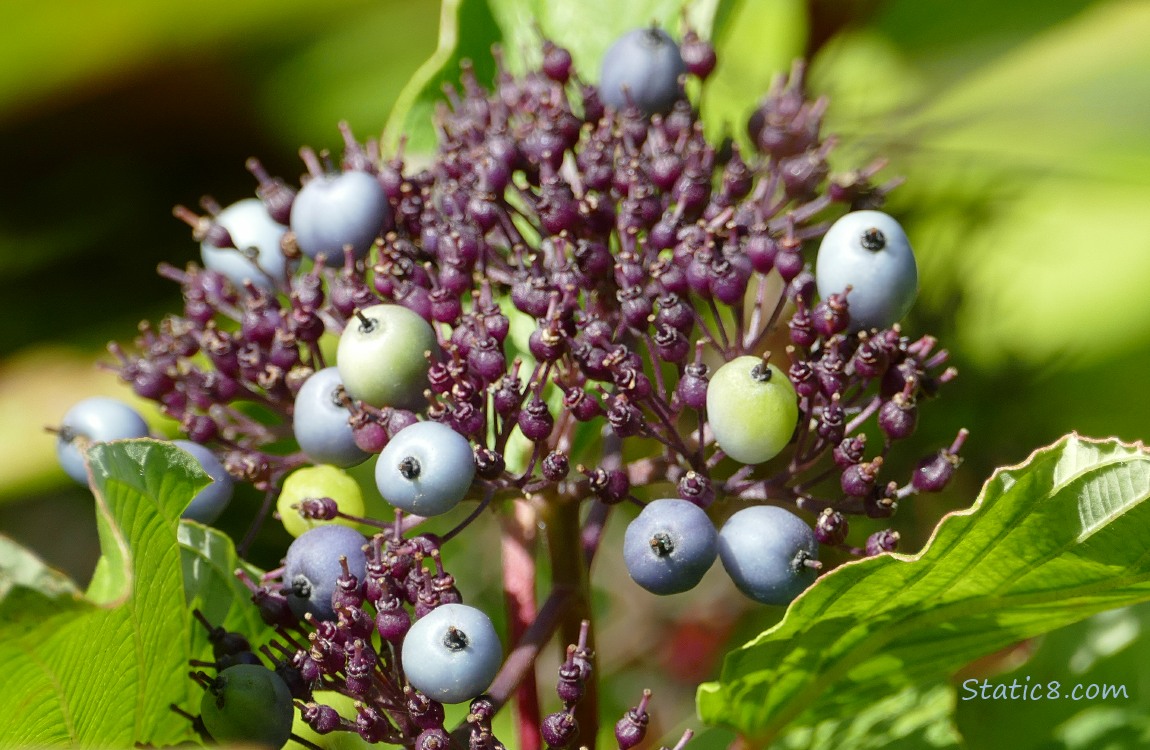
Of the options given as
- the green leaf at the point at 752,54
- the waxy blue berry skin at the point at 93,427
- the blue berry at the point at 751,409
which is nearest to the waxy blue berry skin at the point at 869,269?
the blue berry at the point at 751,409

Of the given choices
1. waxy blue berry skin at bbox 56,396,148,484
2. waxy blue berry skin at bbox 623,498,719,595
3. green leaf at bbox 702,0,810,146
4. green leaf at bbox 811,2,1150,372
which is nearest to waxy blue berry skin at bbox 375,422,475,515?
waxy blue berry skin at bbox 623,498,719,595

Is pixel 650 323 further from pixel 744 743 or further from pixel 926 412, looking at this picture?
pixel 926 412

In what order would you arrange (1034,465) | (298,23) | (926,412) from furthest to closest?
(298,23)
(926,412)
(1034,465)

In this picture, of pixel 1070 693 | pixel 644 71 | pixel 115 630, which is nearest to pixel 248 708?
pixel 115 630

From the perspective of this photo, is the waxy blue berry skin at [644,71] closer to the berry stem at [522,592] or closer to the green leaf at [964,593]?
the berry stem at [522,592]

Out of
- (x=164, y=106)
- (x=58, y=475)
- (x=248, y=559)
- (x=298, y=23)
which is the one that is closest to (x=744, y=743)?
(x=248, y=559)

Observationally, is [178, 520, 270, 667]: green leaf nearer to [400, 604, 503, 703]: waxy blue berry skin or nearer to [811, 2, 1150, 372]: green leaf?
[400, 604, 503, 703]: waxy blue berry skin

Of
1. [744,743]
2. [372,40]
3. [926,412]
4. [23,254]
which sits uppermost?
[372,40]
